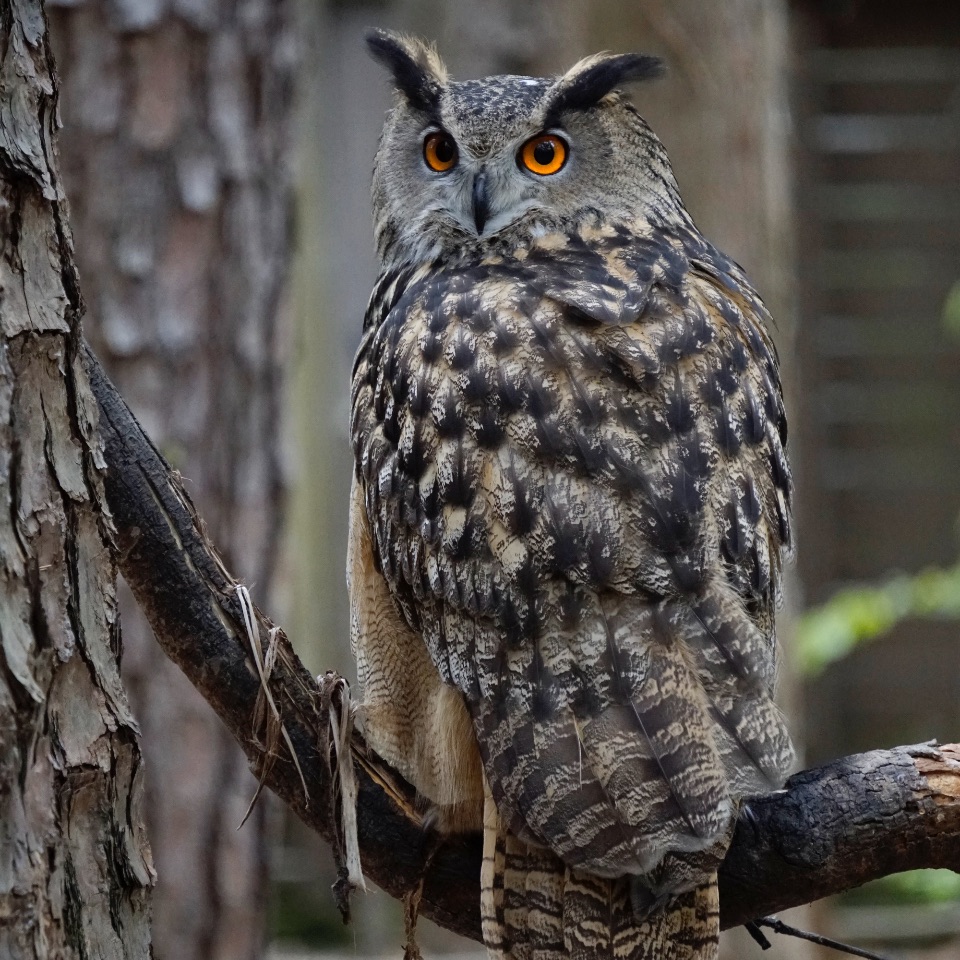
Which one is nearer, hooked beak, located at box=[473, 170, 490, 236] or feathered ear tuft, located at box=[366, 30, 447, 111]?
hooked beak, located at box=[473, 170, 490, 236]

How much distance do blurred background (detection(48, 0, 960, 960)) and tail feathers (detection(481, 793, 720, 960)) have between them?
0.37 meters

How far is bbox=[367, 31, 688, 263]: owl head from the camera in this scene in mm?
2781

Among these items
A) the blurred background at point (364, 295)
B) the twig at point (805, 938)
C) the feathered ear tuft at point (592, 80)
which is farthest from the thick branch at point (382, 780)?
the feathered ear tuft at point (592, 80)

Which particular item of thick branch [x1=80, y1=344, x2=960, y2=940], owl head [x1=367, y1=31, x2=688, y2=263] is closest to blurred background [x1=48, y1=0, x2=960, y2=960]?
thick branch [x1=80, y1=344, x2=960, y2=940]

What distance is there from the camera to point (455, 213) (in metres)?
2.81

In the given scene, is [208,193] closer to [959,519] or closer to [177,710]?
[177,710]

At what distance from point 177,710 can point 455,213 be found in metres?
1.60

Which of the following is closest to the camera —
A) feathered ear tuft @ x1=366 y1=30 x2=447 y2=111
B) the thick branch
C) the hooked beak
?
the thick branch

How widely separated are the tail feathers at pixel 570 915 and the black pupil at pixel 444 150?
1.44 meters

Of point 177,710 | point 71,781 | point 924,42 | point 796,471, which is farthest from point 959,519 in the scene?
point 71,781

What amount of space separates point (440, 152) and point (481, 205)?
26cm

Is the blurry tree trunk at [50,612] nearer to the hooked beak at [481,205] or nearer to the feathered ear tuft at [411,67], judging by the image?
the hooked beak at [481,205]

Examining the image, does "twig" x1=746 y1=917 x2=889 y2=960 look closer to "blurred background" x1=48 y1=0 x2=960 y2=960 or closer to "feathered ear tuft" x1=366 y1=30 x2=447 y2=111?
"blurred background" x1=48 y1=0 x2=960 y2=960

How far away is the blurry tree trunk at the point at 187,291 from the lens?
3.59 meters
